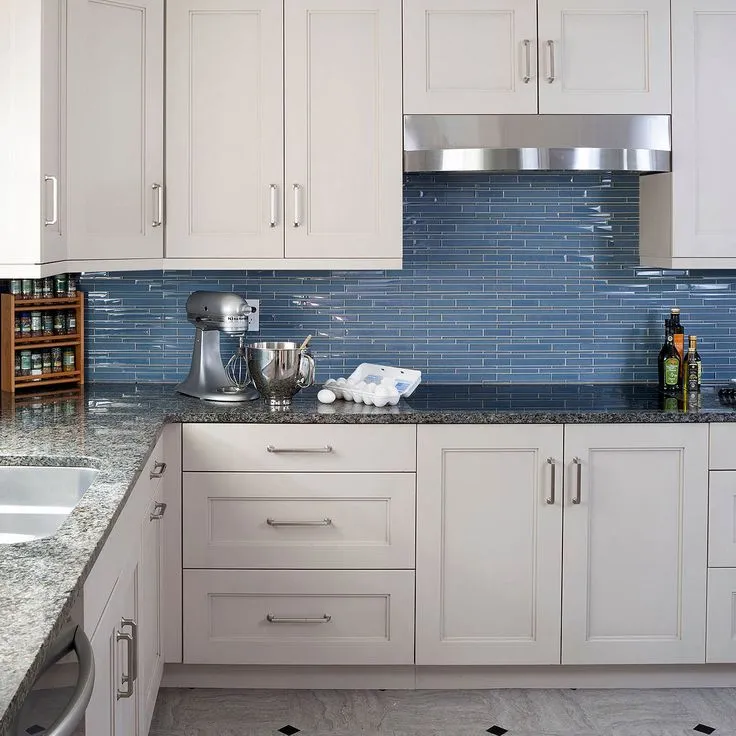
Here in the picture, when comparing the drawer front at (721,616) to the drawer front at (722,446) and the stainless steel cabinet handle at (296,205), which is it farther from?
the stainless steel cabinet handle at (296,205)

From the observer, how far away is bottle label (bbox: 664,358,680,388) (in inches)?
135

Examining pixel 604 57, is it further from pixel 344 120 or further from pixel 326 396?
pixel 326 396

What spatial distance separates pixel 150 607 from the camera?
9.02 ft

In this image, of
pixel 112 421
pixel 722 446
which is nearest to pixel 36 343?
pixel 112 421

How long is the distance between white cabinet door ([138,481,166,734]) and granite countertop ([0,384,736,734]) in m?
0.21

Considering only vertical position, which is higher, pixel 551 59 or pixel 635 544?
pixel 551 59

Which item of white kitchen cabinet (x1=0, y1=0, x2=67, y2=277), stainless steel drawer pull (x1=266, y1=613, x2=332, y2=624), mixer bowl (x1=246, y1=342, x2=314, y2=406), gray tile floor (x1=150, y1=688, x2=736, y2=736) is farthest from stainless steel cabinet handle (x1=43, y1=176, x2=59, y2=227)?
gray tile floor (x1=150, y1=688, x2=736, y2=736)

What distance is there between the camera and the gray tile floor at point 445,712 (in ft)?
9.63

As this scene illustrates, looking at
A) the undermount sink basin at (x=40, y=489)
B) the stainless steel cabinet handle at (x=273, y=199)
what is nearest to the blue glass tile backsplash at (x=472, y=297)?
the stainless steel cabinet handle at (x=273, y=199)

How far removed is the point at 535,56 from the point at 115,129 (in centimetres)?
129

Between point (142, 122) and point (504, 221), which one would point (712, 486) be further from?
point (142, 122)

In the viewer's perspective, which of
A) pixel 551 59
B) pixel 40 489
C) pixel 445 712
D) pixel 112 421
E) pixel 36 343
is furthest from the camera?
pixel 36 343

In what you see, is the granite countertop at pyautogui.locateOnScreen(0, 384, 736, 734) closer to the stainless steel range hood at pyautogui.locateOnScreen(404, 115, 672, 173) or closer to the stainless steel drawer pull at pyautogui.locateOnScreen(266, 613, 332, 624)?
the stainless steel drawer pull at pyautogui.locateOnScreen(266, 613, 332, 624)

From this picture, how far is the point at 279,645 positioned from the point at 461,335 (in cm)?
122
